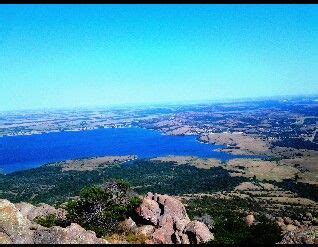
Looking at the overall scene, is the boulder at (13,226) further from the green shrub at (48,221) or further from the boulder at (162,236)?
the boulder at (162,236)

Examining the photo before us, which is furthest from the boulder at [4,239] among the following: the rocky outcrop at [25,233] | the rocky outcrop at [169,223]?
the rocky outcrop at [169,223]

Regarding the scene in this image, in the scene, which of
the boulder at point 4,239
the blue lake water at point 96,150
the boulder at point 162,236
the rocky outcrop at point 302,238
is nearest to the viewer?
the boulder at point 4,239

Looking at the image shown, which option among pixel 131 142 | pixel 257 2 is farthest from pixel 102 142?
pixel 257 2

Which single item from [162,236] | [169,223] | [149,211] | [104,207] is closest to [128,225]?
[149,211]

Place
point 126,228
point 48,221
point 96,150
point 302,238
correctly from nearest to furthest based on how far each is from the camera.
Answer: point 302,238
point 48,221
point 126,228
point 96,150

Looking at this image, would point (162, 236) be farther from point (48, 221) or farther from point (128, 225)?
point (48, 221)

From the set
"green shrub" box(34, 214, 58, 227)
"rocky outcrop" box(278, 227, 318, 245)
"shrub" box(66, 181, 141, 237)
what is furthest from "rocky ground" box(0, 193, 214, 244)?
"rocky outcrop" box(278, 227, 318, 245)

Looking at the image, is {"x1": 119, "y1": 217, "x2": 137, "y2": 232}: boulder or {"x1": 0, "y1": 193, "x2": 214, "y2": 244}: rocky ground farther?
{"x1": 119, "y1": 217, "x2": 137, "y2": 232}: boulder

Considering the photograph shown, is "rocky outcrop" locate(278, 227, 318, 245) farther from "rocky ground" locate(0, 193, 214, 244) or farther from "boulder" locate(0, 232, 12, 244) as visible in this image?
"boulder" locate(0, 232, 12, 244)

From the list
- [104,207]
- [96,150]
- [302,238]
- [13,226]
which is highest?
[13,226]
